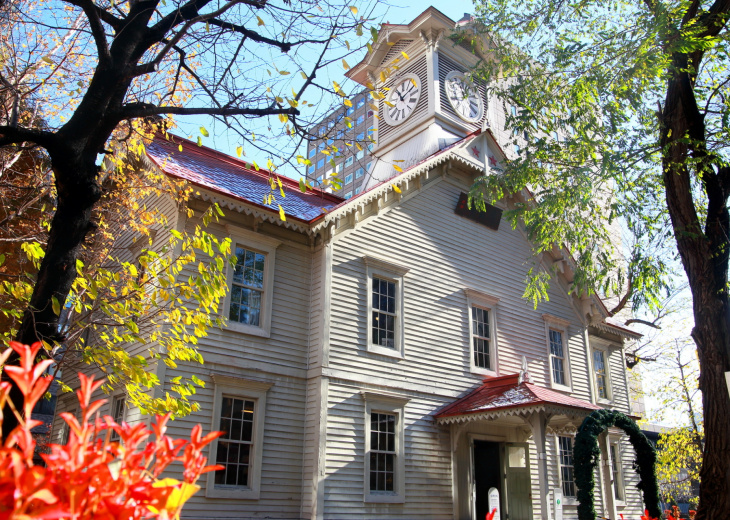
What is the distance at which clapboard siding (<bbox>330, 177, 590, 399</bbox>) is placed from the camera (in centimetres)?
1448

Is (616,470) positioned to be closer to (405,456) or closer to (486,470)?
(486,470)

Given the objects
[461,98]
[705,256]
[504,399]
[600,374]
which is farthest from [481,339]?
[461,98]

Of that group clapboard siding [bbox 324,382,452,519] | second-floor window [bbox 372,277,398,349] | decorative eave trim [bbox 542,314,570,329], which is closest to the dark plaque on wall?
decorative eave trim [bbox 542,314,570,329]

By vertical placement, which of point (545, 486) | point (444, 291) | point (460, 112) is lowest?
point (545, 486)

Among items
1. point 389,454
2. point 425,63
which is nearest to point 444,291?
point 389,454

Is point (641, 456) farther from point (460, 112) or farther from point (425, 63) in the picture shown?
point (425, 63)

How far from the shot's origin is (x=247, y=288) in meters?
13.6

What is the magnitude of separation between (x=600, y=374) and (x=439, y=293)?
9.42m

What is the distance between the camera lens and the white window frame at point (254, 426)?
→ 462 inches

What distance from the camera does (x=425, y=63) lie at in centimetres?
2112

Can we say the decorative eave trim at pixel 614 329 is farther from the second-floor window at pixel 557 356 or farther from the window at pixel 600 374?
the second-floor window at pixel 557 356

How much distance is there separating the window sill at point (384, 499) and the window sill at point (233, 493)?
8.63ft

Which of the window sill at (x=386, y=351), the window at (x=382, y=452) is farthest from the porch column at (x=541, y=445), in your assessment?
the window sill at (x=386, y=351)

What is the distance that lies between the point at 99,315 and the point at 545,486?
445 inches
